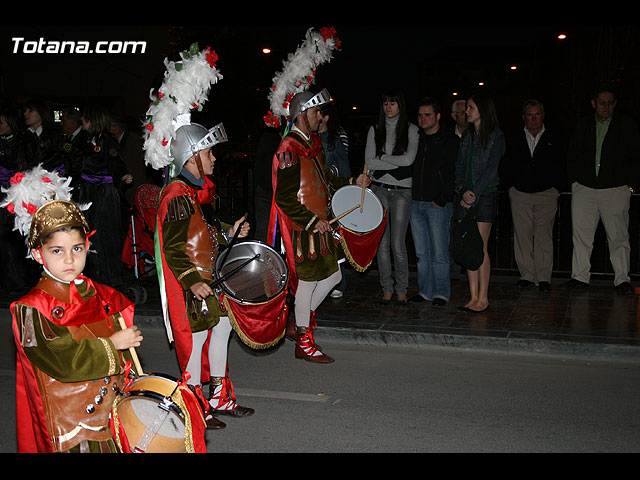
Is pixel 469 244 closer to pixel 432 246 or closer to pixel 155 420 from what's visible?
pixel 432 246

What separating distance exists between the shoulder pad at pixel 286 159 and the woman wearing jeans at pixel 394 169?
211cm

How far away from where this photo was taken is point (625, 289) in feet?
28.7

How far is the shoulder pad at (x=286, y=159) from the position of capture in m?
6.18

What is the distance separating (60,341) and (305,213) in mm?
3292

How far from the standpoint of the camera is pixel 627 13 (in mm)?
8492

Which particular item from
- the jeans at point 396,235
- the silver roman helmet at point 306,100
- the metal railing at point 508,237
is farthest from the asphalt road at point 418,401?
the metal railing at point 508,237

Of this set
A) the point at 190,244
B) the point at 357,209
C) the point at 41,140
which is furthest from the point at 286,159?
the point at 41,140

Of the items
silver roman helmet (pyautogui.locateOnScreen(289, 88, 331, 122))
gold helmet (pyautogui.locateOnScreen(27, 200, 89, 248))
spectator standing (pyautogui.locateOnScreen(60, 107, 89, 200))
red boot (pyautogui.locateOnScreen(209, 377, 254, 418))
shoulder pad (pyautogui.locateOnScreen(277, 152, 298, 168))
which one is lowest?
red boot (pyautogui.locateOnScreen(209, 377, 254, 418))

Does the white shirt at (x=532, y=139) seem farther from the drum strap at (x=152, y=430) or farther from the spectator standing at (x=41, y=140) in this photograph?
the drum strap at (x=152, y=430)

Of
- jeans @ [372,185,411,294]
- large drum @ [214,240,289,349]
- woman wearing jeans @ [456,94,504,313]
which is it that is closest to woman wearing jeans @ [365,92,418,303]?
jeans @ [372,185,411,294]

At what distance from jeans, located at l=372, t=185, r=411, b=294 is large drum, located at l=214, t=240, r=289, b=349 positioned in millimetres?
3293

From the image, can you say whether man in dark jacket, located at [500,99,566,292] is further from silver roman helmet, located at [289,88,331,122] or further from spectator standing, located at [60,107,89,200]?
spectator standing, located at [60,107,89,200]

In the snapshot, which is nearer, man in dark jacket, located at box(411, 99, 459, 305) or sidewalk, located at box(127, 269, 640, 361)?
sidewalk, located at box(127, 269, 640, 361)

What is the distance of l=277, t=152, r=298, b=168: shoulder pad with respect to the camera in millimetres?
6176
